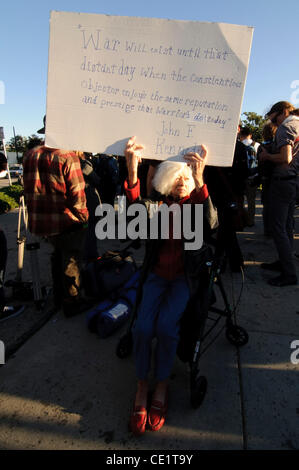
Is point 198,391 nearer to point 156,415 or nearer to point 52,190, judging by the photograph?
point 156,415

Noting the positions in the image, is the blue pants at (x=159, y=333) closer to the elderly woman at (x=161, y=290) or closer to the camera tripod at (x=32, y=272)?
the elderly woman at (x=161, y=290)

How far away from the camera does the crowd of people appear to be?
1806 mm

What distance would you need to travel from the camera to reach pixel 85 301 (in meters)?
3.02

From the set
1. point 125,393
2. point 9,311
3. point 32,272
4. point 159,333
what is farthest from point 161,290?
point 9,311

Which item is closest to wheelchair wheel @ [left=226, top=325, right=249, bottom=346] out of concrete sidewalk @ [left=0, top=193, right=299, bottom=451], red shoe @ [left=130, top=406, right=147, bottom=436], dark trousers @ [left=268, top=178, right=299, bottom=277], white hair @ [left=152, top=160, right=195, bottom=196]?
concrete sidewalk @ [left=0, top=193, right=299, bottom=451]

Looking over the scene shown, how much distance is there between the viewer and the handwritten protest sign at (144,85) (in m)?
1.54

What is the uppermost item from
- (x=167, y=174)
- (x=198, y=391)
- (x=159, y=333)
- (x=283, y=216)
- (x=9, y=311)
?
(x=167, y=174)

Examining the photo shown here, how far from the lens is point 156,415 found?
1.73 metres

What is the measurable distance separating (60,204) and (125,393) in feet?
5.35

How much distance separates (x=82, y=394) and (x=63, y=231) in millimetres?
1378

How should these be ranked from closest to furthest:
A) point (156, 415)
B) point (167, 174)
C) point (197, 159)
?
1. point (197, 159)
2. point (156, 415)
3. point (167, 174)

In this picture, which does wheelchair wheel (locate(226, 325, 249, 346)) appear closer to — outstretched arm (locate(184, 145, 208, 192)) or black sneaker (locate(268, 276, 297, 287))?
black sneaker (locate(268, 276, 297, 287))

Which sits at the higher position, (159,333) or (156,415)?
(159,333)

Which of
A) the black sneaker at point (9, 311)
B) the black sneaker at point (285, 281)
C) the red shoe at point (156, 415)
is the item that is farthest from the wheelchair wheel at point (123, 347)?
the black sneaker at point (285, 281)
